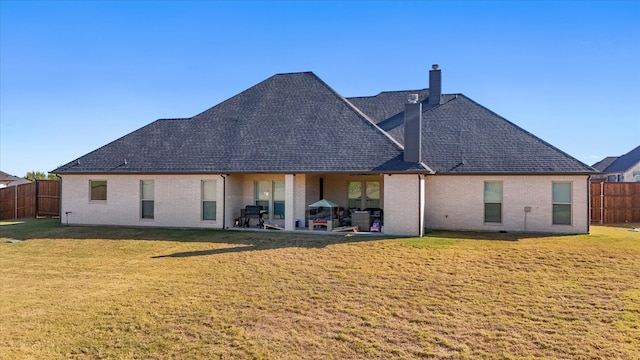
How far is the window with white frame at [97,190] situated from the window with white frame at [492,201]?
18.5m

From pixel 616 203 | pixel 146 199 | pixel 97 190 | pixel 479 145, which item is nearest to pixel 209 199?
pixel 146 199

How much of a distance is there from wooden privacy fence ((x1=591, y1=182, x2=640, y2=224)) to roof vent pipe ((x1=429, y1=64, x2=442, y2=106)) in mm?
10503

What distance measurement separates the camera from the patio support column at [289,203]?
16.9 metres

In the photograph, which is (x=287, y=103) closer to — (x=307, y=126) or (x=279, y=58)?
(x=307, y=126)

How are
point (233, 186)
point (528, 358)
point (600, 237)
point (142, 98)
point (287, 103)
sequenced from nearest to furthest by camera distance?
1. point (528, 358)
2. point (600, 237)
3. point (233, 186)
4. point (287, 103)
5. point (142, 98)

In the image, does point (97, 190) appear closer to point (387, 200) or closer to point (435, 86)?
point (387, 200)

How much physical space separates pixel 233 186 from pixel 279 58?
31.8 feet

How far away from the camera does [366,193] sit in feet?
64.2

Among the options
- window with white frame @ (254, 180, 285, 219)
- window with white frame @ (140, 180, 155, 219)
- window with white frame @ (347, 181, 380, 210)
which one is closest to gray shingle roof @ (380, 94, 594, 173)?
window with white frame @ (347, 181, 380, 210)

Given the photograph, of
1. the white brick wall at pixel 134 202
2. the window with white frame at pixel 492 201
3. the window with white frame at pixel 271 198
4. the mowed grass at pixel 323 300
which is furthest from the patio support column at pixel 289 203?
the window with white frame at pixel 492 201

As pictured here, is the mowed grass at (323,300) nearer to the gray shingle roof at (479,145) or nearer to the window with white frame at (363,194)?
the gray shingle roof at (479,145)

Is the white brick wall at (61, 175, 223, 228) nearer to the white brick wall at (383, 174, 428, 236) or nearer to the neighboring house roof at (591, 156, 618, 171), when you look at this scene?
the white brick wall at (383, 174, 428, 236)

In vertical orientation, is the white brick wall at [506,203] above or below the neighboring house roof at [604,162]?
below

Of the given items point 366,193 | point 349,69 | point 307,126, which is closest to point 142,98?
point 307,126
